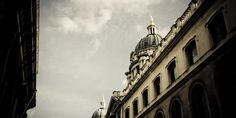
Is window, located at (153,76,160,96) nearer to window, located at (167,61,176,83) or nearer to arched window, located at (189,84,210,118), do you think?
window, located at (167,61,176,83)

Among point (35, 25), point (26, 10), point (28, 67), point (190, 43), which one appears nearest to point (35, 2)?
point (26, 10)

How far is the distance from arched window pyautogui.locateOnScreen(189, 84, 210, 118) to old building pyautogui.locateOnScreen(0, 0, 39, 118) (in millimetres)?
10495

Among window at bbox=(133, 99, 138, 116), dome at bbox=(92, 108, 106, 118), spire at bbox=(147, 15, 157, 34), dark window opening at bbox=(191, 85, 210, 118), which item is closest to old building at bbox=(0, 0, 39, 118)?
window at bbox=(133, 99, 138, 116)

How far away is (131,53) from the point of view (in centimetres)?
4247

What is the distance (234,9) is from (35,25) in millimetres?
11603

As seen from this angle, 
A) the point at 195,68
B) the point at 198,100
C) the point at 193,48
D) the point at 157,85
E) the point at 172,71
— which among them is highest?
the point at 193,48

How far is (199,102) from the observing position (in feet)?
47.1

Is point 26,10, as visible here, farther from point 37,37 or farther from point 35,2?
point 37,37

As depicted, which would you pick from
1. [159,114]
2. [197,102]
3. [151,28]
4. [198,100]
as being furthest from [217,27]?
[151,28]

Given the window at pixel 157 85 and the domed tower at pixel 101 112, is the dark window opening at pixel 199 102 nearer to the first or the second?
the window at pixel 157 85

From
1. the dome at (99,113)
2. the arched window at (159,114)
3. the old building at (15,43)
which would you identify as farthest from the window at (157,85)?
the dome at (99,113)

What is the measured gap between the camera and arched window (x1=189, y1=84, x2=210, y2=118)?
13.8 m

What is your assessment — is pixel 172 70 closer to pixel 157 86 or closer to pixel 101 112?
pixel 157 86

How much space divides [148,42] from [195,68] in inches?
1038
